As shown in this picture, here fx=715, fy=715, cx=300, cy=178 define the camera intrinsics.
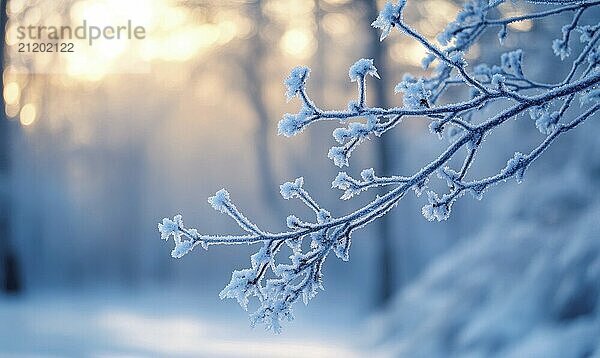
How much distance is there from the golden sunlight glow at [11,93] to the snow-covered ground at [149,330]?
412 centimetres

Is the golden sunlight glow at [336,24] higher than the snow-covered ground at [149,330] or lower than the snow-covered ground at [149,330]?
higher

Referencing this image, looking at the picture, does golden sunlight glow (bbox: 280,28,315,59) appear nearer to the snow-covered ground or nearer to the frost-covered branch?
the snow-covered ground

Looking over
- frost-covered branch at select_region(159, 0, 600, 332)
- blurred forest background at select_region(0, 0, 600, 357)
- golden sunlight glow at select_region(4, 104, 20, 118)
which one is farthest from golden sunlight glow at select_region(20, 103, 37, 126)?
frost-covered branch at select_region(159, 0, 600, 332)

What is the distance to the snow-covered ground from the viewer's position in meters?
9.70

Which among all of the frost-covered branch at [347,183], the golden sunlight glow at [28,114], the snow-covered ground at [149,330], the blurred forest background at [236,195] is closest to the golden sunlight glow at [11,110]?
the blurred forest background at [236,195]

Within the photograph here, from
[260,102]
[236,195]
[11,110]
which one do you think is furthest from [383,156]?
[11,110]

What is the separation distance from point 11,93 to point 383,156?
804 cm

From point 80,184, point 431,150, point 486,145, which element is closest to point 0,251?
point 80,184

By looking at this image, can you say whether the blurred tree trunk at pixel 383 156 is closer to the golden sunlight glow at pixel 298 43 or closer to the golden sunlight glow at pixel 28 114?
the golden sunlight glow at pixel 298 43

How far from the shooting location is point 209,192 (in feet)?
65.0

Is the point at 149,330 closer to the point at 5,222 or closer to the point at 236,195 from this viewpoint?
the point at 5,222

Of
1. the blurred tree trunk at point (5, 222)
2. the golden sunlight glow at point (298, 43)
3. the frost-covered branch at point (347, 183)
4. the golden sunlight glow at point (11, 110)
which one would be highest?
the golden sunlight glow at point (298, 43)

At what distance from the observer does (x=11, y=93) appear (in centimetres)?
1506

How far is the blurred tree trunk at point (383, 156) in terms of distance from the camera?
12672mm
